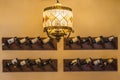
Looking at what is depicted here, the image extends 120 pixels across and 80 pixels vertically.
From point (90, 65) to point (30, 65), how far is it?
3.11 feet

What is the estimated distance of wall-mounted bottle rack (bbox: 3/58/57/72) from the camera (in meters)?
3.81

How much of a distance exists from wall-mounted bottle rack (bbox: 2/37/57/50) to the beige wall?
2.6 inches

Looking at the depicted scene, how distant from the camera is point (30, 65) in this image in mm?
3828

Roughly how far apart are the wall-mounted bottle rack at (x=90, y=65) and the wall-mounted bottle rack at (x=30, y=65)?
0.24 metres

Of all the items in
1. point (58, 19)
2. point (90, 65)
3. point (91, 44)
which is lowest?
point (90, 65)

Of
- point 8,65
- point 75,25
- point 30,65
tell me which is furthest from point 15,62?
point 75,25

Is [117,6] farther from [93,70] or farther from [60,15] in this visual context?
[60,15]

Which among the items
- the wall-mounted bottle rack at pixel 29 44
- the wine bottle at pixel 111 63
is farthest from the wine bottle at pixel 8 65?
the wine bottle at pixel 111 63

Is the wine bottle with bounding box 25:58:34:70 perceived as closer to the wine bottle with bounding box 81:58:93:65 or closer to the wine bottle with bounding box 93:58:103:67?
the wine bottle with bounding box 81:58:93:65

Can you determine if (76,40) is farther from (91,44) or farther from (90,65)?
(90,65)

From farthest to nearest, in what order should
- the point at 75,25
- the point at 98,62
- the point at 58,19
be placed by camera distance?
the point at 75,25, the point at 98,62, the point at 58,19

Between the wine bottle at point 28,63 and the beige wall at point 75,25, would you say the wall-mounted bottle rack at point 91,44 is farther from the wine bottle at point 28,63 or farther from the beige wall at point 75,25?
the wine bottle at point 28,63

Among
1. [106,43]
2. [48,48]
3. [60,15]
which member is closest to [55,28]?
[60,15]

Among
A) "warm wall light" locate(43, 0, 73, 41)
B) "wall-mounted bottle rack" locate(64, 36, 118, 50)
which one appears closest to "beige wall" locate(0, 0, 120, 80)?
"wall-mounted bottle rack" locate(64, 36, 118, 50)
